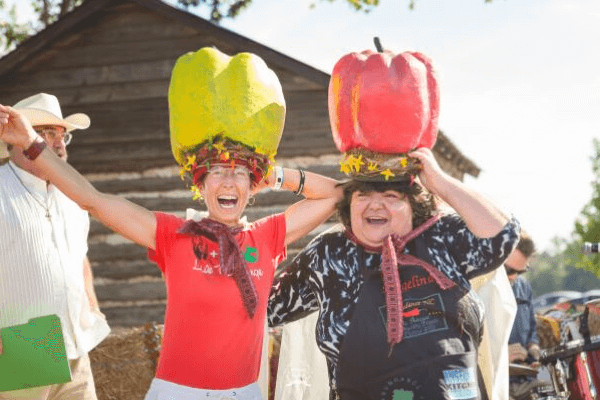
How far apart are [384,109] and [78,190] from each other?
1.12m

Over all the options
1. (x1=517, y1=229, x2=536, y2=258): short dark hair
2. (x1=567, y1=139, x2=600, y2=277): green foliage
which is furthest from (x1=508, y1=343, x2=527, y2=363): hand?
(x1=567, y1=139, x2=600, y2=277): green foliage

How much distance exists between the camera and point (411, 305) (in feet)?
8.89

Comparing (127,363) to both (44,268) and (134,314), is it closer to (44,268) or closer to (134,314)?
(44,268)

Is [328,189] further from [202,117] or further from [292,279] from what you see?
[202,117]

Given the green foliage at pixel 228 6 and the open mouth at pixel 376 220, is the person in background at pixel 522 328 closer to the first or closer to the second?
the open mouth at pixel 376 220

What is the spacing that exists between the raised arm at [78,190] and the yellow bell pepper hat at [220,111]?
0.27 meters

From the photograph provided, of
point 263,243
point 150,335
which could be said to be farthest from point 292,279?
point 150,335

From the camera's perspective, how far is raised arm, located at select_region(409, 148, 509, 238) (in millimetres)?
2730

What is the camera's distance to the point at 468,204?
2752 mm

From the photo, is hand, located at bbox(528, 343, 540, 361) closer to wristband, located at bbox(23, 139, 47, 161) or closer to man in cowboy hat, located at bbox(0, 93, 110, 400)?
man in cowboy hat, located at bbox(0, 93, 110, 400)

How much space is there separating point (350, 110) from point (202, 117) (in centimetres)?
54

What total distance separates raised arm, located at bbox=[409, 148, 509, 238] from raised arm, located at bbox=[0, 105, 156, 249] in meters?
1.02

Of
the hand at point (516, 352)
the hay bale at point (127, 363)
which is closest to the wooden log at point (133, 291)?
the hay bale at point (127, 363)

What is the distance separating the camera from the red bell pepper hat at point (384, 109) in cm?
282
